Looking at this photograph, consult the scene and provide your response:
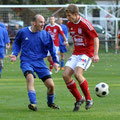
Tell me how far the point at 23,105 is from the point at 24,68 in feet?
3.16

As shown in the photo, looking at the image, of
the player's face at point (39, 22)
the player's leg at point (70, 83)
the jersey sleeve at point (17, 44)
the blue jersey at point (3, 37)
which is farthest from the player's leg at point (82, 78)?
the blue jersey at point (3, 37)

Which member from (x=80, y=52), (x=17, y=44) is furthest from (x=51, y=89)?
(x=17, y=44)

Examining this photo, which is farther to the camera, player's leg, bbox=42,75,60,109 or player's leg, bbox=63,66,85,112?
player's leg, bbox=42,75,60,109

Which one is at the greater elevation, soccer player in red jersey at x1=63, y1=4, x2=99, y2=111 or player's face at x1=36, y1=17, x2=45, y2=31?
player's face at x1=36, y1=17, x2=45, y2=31

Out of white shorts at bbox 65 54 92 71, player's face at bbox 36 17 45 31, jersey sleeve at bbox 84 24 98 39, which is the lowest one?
white shorts at bbox 65 54 92 71

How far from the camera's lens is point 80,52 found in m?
9.30

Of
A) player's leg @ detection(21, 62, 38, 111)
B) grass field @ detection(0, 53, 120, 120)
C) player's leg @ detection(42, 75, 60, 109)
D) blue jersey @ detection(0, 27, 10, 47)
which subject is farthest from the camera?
blue jersey @ detection(0, 27, 10, 47)

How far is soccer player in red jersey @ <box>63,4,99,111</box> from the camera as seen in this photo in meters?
9.04

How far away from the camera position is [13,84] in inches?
563

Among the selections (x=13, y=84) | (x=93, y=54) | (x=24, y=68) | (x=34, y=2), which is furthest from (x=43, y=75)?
(x=34, y=2)

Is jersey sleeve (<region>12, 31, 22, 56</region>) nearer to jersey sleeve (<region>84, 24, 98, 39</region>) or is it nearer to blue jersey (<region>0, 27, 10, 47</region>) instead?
jersey sleeve (<region>84, 24, 98, 39</region>)

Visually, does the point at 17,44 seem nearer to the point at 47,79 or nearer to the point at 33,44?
the point at 33,44

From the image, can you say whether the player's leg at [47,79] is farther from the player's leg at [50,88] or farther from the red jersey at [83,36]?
the red jersey at [83,36]

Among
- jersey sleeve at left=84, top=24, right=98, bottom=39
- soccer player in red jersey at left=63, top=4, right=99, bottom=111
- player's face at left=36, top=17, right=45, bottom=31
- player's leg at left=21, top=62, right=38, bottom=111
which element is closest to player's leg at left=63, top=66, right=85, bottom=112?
soccer player in red jersey at left=63, top=4, right=99, bottom=111
